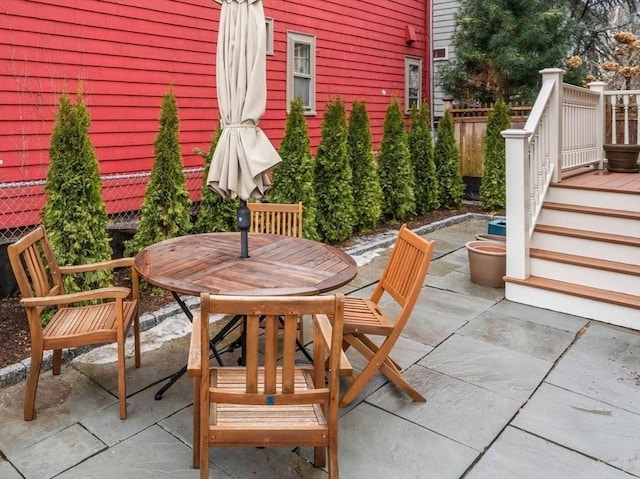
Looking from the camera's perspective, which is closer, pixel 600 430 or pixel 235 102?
pixel 600 430

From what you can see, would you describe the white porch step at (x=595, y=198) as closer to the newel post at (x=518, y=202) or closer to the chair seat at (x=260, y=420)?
the newel post at (x=518, y=202)

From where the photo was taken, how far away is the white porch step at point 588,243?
4.23 m

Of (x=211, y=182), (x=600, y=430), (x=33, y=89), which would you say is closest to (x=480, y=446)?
(x=600, y=430)

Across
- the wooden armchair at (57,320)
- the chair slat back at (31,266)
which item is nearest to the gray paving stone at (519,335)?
the wooden armchair at (57,320)

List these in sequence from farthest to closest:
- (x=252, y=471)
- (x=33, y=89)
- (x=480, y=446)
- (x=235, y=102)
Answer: (x=33, y=89) < (x=235, y=102) < (x=480, y=446) < (x=252, y=471)

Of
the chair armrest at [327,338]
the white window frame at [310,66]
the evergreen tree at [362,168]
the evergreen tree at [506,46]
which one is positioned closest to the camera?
the chair armrest at [327,338]

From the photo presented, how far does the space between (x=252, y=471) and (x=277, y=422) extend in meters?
0.46

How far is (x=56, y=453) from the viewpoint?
7.51 ft

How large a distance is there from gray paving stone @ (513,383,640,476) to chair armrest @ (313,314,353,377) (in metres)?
1.11

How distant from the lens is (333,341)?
5.89 ft

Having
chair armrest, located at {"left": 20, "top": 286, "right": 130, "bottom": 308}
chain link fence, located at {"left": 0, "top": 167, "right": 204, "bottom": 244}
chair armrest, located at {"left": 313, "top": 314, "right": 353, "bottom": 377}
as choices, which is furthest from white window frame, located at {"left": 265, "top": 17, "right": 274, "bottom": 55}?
chair armrest, located at {"left": 313, "top": 314, "right": 353, "bottom": 377}

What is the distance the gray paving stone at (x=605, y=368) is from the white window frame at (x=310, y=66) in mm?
5689

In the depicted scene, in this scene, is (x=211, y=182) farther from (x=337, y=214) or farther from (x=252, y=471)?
(x=337, y=214)

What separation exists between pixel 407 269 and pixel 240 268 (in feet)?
2.96
